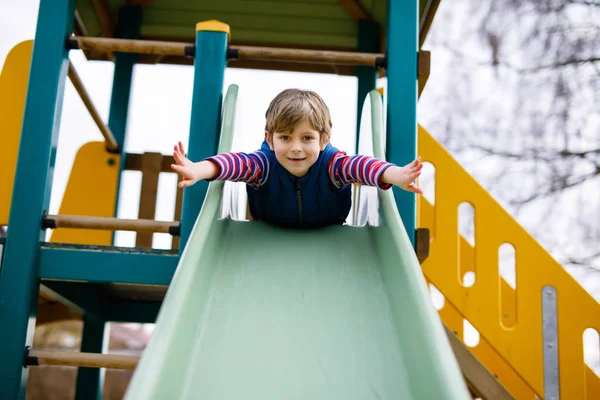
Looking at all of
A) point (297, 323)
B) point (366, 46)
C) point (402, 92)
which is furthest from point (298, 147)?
point (366, 46)

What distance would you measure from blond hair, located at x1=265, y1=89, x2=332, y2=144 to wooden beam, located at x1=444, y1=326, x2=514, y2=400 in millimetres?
1389

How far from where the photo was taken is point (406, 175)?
5.71 ft

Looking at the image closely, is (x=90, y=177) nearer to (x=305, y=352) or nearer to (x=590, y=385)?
(x=305, y=352)

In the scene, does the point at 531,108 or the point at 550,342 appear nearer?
the point at 550,342

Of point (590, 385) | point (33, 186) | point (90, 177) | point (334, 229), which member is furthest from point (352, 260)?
point (90, 177)

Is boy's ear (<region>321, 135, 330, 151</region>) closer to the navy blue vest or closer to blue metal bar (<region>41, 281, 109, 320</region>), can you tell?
the navy blue vest

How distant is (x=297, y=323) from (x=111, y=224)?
3.15ft

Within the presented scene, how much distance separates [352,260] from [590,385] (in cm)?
174

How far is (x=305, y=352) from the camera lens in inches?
56.9

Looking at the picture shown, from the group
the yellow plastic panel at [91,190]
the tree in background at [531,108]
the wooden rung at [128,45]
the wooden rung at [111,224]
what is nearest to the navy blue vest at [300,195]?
the wooden rung at [111,224]

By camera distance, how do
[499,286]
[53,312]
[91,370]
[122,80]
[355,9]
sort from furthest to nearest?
[122,80] → [355,9] → [53,312] → [91,370] → [499,286]

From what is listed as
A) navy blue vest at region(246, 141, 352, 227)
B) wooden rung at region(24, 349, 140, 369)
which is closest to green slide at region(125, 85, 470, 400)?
navy blue vest at region(246, 141, 352, 227)

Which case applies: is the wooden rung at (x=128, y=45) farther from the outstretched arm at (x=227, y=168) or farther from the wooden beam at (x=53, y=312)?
the wooden beam at (x=53, y=312)

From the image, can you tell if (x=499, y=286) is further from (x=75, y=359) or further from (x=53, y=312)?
(x=53, y=312)
